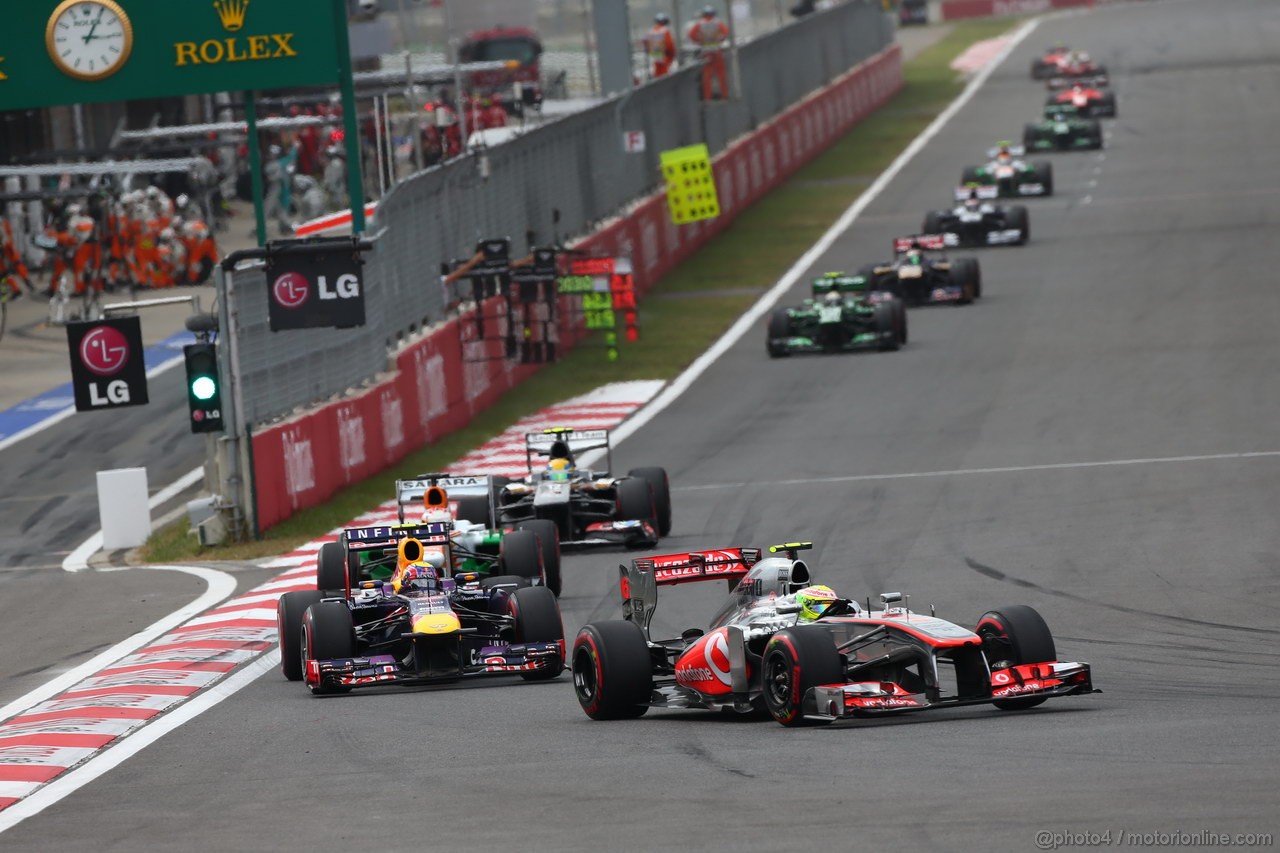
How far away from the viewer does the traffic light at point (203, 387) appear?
21.3 m

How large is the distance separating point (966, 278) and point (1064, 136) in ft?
68.8

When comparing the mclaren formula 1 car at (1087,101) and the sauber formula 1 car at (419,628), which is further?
the mclaren formula 1 car at (1087,101)

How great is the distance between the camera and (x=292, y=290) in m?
22.3

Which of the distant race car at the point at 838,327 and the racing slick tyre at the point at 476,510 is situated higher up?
the distant race car at the point at 838,327

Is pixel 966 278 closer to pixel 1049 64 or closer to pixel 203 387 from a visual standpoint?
pixel 203 387

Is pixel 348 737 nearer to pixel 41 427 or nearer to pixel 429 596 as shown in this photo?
pixel 429 596

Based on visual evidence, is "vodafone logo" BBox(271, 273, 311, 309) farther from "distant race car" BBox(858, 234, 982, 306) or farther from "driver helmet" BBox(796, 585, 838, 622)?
"distant race car" BBox(858, 234, 982, 306)

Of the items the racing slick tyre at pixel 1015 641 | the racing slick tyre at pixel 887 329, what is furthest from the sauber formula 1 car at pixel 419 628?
the racing slick tyre at pixel 887 329

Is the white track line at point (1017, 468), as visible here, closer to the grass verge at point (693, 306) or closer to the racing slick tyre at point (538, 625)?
the grass verge at point (693, 306)

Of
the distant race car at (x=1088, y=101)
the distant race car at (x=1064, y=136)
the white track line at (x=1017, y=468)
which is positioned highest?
the distant race car at (x=1088, y=101)

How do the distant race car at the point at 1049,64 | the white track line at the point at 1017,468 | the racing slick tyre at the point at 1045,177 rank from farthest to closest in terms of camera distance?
the distant race car at the point at 1049,64 → the racing slick tyre at the point at 1045,177 → the white track line at the point at 1017,468

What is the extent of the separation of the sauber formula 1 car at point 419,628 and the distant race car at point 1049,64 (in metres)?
58.2

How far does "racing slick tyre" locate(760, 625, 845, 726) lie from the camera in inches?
452

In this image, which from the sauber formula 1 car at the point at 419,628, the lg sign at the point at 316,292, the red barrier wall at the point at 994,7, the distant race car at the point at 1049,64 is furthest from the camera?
the red barrier wall at the point at 994,7
